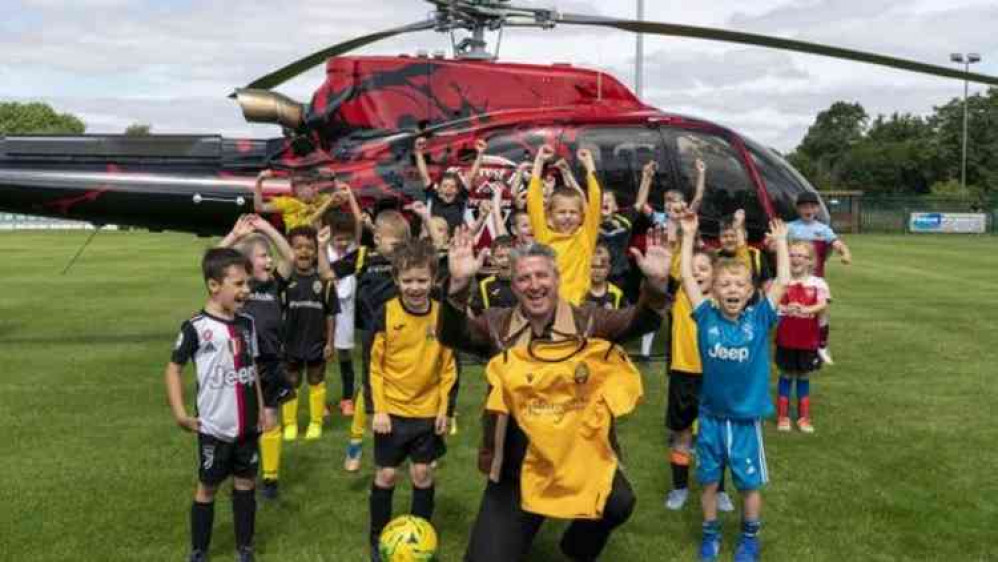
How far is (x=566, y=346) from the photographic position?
11.3 ft

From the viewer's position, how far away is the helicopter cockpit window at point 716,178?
9156 mm

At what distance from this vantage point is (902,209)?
43531mm

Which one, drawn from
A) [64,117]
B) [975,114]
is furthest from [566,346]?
[64,117]

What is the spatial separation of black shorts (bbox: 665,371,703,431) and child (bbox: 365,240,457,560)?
1.54 m

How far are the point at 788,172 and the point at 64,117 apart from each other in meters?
104

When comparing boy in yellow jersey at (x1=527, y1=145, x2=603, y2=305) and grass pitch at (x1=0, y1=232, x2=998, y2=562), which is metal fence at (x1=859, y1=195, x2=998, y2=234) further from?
boy in yellow jersey at (x1=527, y1=145, x2=603, y2=305)

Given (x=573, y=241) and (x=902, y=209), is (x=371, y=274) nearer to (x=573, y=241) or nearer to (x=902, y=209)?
(x=573, y=241)

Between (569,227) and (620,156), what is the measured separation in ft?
13.3

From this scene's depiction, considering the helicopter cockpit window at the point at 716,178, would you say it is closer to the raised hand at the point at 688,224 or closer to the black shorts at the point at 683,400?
the black shorts at the point at 683,400

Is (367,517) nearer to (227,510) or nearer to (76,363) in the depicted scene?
(227,510)

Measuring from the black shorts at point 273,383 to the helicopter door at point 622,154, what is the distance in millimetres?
4638

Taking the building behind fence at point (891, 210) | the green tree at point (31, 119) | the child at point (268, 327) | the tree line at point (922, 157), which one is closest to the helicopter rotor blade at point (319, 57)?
the child at point (268, 327)

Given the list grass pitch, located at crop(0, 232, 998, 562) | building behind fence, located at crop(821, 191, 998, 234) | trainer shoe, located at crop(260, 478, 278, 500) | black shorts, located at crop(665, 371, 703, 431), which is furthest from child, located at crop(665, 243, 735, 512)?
building behind fence, located at crop(821, 191, 998, 234)

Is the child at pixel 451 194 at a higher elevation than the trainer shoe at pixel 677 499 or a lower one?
higher
